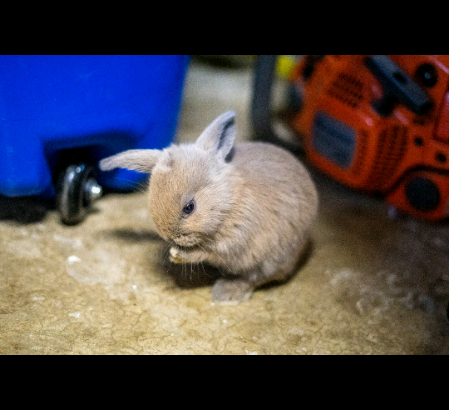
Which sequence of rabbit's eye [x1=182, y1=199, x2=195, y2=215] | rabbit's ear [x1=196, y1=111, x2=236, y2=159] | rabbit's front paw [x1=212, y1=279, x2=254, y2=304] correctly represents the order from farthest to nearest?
rabbit's front paw [x1=212, y1=279, x2=254, y2=304] < rabbit's ear [x1=196, y1=111, x2=236, y2=159] < rabbit's eye [x1=182, y1=199, x2=195, y2=215]

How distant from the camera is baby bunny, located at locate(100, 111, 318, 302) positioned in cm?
150

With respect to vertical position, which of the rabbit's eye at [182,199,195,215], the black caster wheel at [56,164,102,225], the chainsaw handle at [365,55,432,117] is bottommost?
the black caster wheel at [56,164,102,225]

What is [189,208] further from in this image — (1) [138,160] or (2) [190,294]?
(2) [190,294]

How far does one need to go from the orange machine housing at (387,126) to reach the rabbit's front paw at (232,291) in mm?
904

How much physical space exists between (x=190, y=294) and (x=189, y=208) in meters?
0.44

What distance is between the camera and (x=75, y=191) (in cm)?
194

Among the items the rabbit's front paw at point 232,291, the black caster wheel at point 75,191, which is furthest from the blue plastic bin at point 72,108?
the rabbit's front paw at point 232,291

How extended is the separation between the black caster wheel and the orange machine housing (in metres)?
1.18

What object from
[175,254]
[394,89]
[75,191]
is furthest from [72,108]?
[394,89]

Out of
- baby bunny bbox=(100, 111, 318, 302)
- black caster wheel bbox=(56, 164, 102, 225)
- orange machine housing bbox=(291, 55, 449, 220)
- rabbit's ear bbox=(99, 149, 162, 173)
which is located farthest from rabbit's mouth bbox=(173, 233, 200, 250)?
orange machine housing bbox=(291, 55, 449, 220)

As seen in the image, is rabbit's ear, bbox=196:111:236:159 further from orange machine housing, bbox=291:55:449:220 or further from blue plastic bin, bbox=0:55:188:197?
orange machine housing, bbox=291:55:449:220
